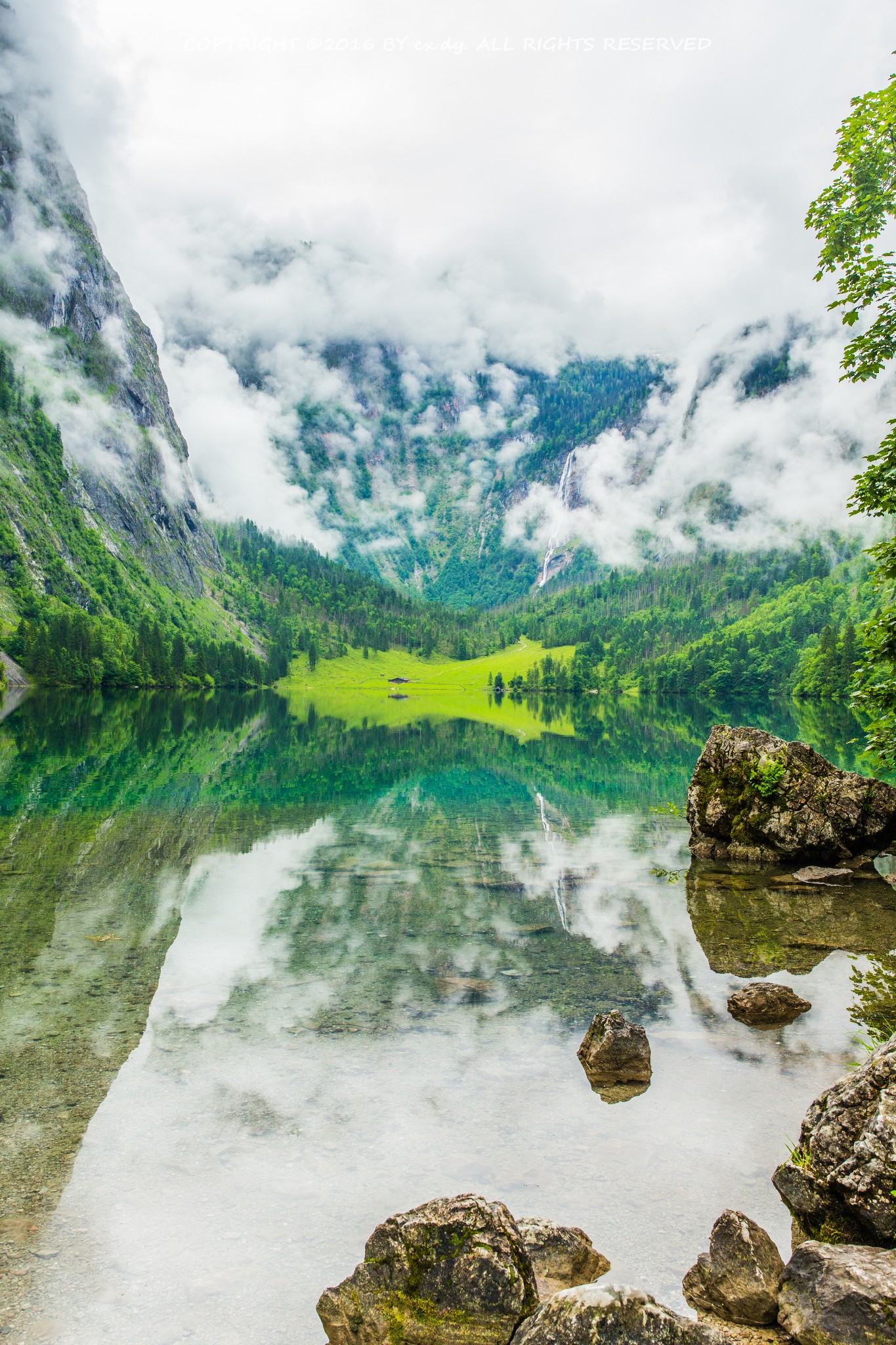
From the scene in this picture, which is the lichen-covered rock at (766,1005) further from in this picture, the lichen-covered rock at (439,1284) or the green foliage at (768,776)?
the green foliage at (768,776)

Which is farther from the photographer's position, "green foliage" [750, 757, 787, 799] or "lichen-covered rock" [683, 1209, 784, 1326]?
"green foliage" [750, 757, 787, 799]

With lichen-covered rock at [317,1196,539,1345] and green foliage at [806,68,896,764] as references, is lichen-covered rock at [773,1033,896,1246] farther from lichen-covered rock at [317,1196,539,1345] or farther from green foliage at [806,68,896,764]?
green foliage at [806,68,896,764]

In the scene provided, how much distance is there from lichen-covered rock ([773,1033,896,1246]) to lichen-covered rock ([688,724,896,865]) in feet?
65.7

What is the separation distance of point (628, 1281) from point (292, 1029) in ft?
25.8

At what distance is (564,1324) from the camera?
589 centimetres

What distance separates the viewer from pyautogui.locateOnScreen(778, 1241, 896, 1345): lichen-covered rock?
232 inches

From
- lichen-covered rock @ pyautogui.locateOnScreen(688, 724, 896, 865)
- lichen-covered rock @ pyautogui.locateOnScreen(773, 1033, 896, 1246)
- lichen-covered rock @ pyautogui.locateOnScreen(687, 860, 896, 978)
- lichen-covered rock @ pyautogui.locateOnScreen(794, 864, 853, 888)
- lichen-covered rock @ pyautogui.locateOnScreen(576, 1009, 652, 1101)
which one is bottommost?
lichen-covered rock @ pyautogui.locateOnScreen(773, 1033, 896, 1246)

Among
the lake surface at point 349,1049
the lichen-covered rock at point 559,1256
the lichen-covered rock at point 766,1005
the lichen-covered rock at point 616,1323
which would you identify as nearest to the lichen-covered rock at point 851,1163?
the lake surface at point 349,1049

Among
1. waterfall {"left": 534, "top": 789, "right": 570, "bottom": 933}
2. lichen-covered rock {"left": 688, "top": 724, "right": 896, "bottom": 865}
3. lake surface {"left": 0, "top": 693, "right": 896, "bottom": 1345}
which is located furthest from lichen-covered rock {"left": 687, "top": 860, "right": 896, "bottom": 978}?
waterfall {"left": 534, "top": 789, "right": 570, "bottom": 933}

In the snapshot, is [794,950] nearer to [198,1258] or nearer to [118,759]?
[198,1258]

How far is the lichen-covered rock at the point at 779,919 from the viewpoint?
702 inches

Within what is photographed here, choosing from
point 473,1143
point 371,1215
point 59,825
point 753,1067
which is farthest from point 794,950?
point 59,825

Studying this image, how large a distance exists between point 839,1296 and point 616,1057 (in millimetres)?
6142

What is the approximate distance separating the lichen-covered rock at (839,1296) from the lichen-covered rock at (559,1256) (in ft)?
6.04
